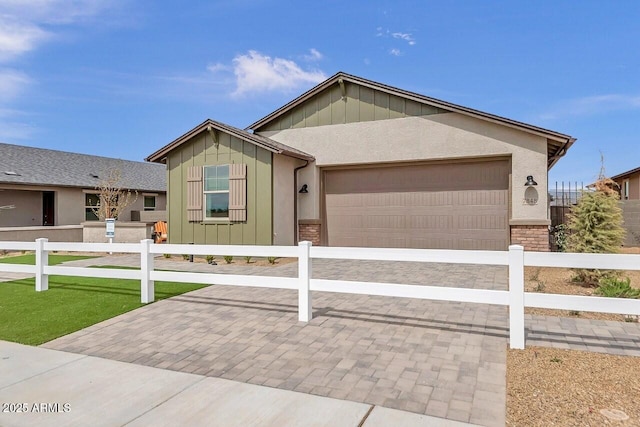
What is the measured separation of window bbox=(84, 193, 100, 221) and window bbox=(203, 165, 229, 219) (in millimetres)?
13026

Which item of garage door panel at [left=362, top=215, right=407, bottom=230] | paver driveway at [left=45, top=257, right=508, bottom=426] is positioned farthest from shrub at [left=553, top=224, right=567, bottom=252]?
paver driveway at [left=45, top=257, right=508, bottom=426]

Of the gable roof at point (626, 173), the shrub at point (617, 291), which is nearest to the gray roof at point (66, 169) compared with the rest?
the shrub at point (617, 291)

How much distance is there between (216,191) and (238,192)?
968 mm

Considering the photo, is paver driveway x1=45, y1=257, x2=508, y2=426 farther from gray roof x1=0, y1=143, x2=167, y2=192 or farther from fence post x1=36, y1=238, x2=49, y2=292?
gray roof x1=0, y1=143, x2=167, y2=192

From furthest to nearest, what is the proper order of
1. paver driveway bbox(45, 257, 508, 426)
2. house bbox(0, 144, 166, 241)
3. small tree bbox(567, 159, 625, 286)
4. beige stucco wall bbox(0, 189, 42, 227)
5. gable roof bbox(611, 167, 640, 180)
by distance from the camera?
gable roof bbox(611, 167, 640, 180)
beige stucco wall bbox(0, 189, 42, 227)
house bbox(0, 144, 166, 241)
small tree bbox(567, 159, 625, 286)
paver driveway bbox(45, 257, 508, 426)

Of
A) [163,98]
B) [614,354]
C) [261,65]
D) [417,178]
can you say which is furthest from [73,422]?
[261,65]

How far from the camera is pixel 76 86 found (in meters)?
19.5

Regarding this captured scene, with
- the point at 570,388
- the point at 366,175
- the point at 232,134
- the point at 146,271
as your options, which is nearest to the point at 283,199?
the point at 232,134

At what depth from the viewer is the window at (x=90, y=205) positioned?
21969mm

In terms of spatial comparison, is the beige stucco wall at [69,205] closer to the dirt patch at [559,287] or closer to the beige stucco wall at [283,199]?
the beige stucco wall at [283,199]

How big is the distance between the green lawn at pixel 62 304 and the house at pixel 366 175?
496 centimetres

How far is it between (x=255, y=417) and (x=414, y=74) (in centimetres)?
1555

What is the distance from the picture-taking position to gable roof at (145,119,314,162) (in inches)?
466

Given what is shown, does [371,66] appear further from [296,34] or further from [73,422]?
[73,422]
